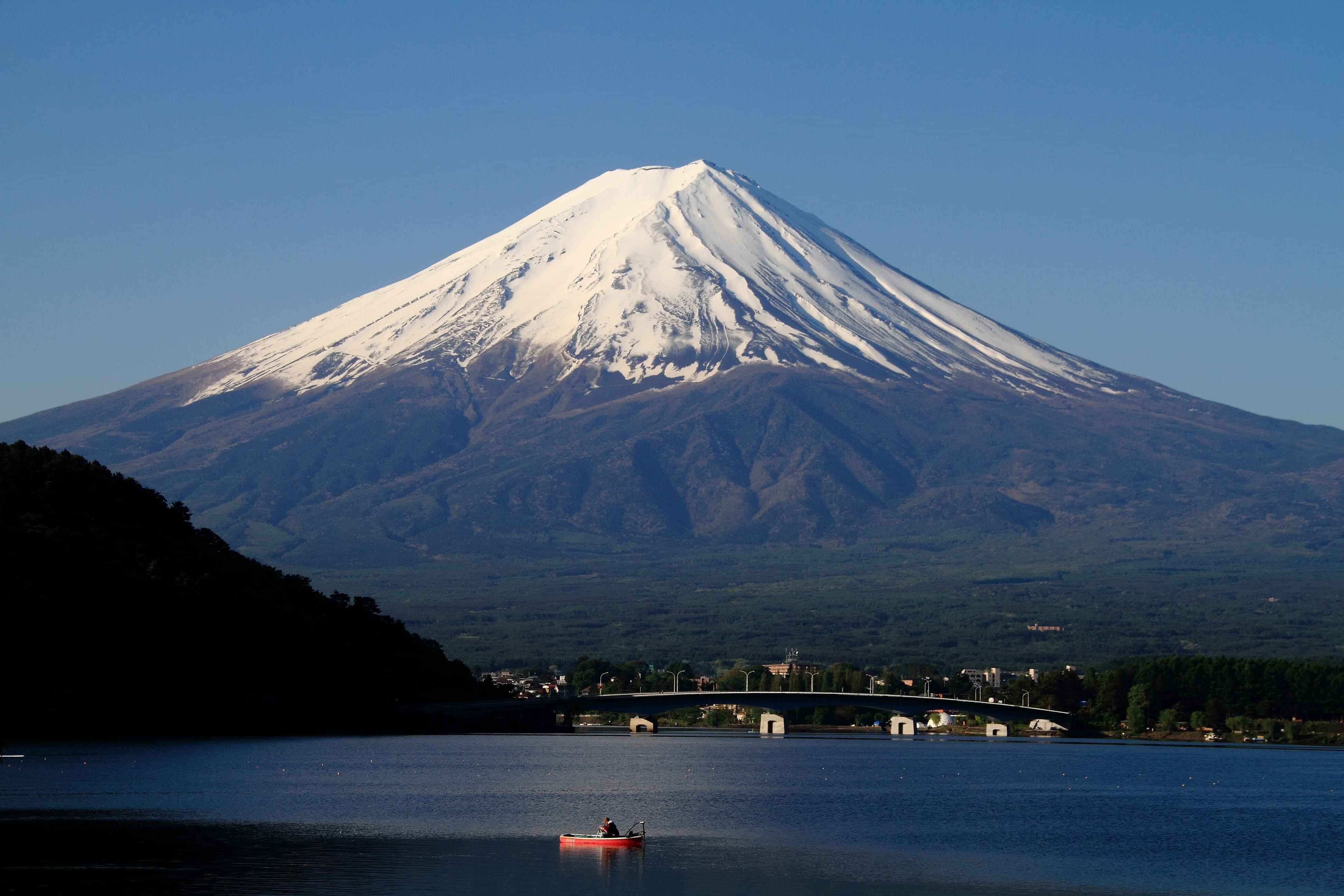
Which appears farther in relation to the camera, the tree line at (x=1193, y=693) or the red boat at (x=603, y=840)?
the tree line at (x=1193, y=693)

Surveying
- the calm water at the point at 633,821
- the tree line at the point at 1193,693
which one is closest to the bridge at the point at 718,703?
the tree line at the point at 1193,693

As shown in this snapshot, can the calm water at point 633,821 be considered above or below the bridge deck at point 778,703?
below

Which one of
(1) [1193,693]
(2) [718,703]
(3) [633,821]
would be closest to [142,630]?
(3) [633,821]

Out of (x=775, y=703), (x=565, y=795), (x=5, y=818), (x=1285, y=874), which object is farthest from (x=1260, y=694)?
(x=5, y=818)

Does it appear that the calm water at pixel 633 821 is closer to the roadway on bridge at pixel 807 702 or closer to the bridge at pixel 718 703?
the bridge at pixel 718 703

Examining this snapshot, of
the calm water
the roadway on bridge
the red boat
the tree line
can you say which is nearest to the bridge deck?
the roadway on bridge
